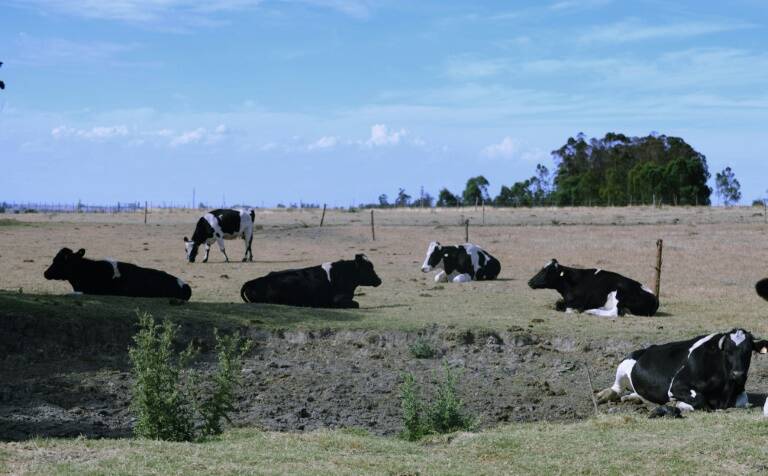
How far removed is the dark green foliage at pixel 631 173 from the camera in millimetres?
95000

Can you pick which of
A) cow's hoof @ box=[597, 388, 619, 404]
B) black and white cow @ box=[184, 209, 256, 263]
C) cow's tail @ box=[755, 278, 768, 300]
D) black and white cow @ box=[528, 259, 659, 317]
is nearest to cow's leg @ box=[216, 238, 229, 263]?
black and white cow @ box=[184, 209, 256, 263]

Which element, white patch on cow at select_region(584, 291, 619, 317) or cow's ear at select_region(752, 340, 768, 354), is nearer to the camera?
cow's ear at select_region(752, 340, 768, 354)

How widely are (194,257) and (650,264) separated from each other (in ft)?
45.3

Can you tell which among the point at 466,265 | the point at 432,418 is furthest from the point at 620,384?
the point at 466,265

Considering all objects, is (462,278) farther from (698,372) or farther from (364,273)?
Result: (698,372)

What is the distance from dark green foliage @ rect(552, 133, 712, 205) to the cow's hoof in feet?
252

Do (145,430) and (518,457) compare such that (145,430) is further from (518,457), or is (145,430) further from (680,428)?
(680,428)

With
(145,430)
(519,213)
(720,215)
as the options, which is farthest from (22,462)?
(519,213)

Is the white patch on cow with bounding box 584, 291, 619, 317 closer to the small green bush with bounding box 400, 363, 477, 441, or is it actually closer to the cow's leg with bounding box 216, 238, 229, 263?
the small green bush with bounding box 400, 363, 477, 441

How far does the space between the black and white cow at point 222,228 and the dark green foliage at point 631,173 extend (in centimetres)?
5977

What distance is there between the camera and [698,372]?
44.0 feet

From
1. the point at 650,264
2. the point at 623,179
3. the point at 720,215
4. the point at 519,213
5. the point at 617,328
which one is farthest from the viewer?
the point at 623,179

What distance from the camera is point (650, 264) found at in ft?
104

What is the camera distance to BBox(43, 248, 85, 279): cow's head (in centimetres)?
2290
